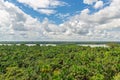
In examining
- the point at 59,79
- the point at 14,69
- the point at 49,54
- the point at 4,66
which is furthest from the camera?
the point at 49,54

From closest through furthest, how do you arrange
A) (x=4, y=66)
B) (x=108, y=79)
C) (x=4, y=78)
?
→ (x=108, y=79) < (x=4, y=78) < (x=4, y=66)

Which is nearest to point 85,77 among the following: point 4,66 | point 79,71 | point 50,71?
point 79,71

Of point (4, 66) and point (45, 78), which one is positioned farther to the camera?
point (4, 66)

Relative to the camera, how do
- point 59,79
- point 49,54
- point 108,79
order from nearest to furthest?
point 59,79 < point 108,79 < point 49,54

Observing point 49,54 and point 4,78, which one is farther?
point 49,54

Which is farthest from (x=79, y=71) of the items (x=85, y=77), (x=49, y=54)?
(x=49, y=54)

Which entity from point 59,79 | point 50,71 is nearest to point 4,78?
point 50,71

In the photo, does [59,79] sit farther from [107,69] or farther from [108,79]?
[107,69]

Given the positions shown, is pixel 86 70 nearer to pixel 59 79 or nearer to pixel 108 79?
pixel 108 79

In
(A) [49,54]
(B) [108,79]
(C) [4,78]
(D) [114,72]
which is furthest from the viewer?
(A) [49,54]
